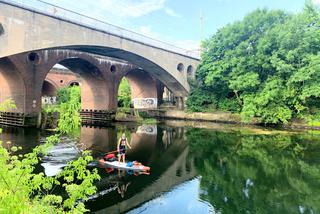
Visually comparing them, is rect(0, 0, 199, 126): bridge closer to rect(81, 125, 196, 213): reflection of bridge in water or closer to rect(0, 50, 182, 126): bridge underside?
rect(0, 50, 182, 126): bridge underside

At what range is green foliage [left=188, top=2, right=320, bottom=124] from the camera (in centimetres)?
2450

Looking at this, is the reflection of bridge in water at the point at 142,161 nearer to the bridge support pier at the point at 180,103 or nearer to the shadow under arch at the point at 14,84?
the shadow under arch at the point at 14,84

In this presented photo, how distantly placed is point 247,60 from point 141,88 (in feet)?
67.2

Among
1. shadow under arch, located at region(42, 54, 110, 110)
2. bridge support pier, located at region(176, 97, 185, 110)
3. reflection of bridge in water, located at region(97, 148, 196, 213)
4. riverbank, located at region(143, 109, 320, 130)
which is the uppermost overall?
shadow under arch, located at region(42, 54, 110, 110)

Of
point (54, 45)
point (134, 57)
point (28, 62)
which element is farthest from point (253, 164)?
point (28, 62)

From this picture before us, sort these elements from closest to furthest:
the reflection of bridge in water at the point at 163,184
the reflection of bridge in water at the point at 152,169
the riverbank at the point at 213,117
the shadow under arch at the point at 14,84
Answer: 1. the reflection of bridge in water at the point at 163,184
2. the reflection of bridge in water at the point at 152,169
3. the shadow under arch at the point at 14,84
4. the riverbank at the point at 213,117

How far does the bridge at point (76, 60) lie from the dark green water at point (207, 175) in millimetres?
5719

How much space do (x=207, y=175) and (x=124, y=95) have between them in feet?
107

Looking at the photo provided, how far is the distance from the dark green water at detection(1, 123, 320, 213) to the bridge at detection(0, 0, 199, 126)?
572cm

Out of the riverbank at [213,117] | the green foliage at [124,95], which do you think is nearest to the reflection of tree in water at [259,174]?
the riverbank at [213,117]

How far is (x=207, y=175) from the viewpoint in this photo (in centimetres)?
1115

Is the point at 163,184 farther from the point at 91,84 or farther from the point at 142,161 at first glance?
the point at 91,84

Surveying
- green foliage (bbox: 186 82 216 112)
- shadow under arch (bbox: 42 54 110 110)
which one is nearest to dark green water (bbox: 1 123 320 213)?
shadow under arch (bbox: 42 54 110 110)

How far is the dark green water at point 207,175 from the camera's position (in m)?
8.18
